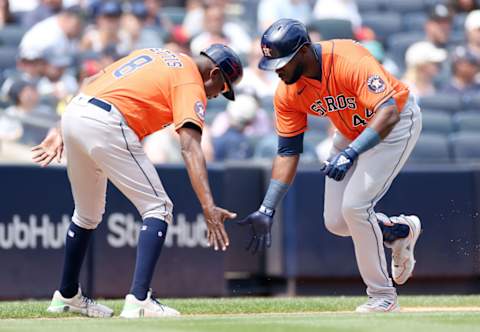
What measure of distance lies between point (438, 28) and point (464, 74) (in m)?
1.03

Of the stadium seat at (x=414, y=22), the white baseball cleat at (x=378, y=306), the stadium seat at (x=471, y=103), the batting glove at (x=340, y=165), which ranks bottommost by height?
the white baseball cleat at (x=378, y=306)

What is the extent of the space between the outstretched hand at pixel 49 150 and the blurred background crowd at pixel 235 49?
10.9 feet

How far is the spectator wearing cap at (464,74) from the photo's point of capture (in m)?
13.4

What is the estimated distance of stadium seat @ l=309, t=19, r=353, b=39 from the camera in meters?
13.7

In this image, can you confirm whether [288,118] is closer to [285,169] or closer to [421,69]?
[285,169]

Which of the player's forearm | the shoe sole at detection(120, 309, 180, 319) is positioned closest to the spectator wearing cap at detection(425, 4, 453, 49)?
the player's forearm

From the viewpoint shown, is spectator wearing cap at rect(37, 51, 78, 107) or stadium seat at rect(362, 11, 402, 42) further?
stadium seat at rect(362, 11, 402, 42)

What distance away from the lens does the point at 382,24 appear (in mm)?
15375

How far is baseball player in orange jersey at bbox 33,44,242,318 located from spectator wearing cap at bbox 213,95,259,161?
4549 millimetres

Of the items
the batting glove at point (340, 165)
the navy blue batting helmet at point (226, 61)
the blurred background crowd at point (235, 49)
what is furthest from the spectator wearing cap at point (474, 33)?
the batting glove at point (340, 165)

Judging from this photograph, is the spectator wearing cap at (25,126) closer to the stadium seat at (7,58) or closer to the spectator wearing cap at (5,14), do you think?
the stadium seat at (7,58)

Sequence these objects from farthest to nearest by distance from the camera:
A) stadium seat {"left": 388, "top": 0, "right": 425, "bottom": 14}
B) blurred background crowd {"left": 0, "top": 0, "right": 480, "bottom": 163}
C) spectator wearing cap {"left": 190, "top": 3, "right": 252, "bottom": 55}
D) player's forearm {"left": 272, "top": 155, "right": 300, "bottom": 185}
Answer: stadium seat {"left": 388, "top": 0, "right": 425, "bottom": 14}
spectator wearing cap {"left": 190, "top": 3, "right": 252, "bottom": 55}
blurred background crowd {"left": 0, "top": 0, "right": 480, "bottom": 163}
player's forearm {"left": 272, "top": 155, "right": 300, "bottom": 185}

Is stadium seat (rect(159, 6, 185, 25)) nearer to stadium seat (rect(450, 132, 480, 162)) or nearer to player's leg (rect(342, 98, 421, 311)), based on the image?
stadium seat (rect(450, 132, 480, 162))

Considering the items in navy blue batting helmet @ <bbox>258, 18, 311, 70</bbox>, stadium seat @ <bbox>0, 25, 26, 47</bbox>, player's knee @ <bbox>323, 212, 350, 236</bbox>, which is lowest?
player's knee @ <bbox>323, 212, 350, 236</bbox>
